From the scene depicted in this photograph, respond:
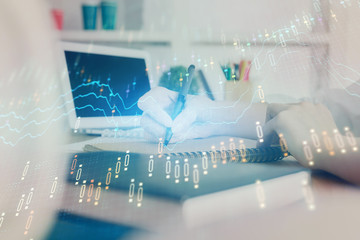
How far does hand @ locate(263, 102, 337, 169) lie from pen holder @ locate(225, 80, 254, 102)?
0.15 m

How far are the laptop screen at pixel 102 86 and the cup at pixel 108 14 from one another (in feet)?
1.00

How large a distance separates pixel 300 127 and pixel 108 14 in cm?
93

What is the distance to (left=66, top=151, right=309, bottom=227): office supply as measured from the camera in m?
0.24

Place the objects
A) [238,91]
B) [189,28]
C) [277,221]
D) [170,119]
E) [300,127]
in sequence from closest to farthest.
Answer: [277,221], [300,127], [170,119], [238,91], [189,28]

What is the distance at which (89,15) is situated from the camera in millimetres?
998

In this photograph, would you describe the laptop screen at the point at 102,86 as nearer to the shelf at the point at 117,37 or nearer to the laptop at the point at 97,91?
the laptop at the point at 97,91

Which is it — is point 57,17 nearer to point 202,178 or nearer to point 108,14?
point 108,14

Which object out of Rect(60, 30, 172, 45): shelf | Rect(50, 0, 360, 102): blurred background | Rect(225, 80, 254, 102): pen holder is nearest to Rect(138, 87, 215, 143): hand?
Rect(225, 80, 254, 102): pen holder

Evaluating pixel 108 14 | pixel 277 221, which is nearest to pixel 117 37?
pixel 108 14

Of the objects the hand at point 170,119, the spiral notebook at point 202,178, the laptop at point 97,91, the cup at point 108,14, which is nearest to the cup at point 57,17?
the cup at point 108,14

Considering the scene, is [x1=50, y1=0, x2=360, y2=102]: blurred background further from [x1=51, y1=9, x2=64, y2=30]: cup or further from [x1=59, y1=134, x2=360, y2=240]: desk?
[x1=59, y1=134, x2=360, y2=240]: desk

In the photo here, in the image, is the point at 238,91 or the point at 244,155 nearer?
the point at 244,155

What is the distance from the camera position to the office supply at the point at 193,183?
0.24m

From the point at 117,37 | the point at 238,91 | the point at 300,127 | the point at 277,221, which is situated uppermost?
the point at 117,37
